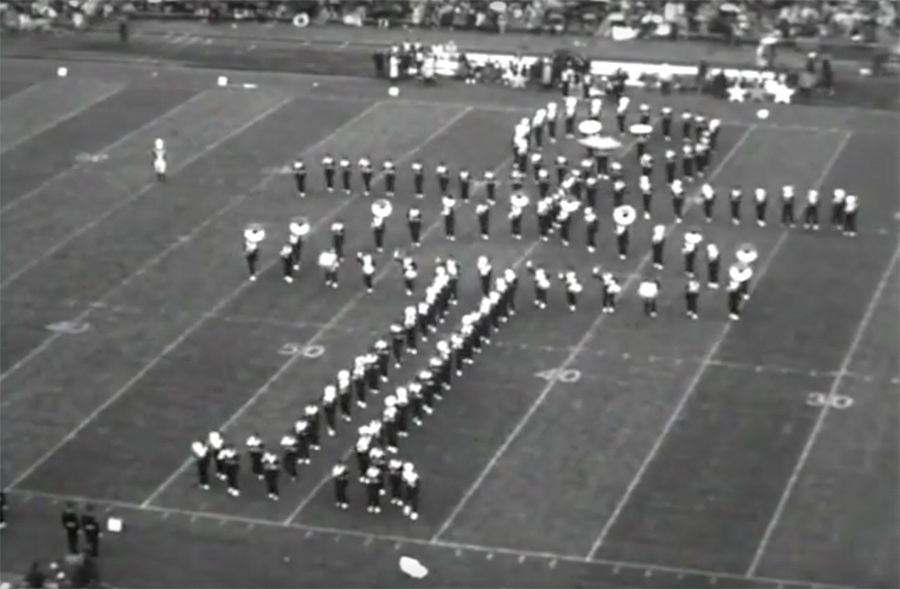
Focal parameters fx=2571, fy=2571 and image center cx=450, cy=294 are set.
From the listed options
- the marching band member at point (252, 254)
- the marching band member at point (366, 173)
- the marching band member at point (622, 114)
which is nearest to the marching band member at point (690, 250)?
the marching band member at point (252, 254)

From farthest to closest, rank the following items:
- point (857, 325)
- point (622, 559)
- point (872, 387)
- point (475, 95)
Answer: point (475, 95) → point (857, 325) → point (872, 387) → point (622, 559)

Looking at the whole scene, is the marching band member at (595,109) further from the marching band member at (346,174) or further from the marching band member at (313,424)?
the marching band member at (313,424)

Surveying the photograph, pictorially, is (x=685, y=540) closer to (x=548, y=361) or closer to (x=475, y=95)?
(x=548, y=361)

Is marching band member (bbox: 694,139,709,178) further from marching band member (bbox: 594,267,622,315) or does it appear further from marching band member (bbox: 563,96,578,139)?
marching band member (bbox: 594,267,622,315)

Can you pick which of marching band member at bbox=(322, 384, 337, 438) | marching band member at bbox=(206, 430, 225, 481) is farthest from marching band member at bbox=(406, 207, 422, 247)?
marching band member at bbox=(206, 430, 225, 481)

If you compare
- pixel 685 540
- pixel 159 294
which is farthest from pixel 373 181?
pixel 685 540

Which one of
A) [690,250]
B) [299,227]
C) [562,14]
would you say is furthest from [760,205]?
[562,14]
